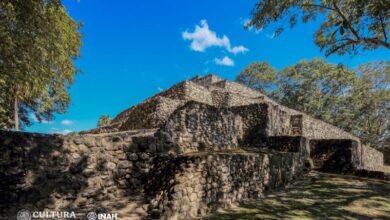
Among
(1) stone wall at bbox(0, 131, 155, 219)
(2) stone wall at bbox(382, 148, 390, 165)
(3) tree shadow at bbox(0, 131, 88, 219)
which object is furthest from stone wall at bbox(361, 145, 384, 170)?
(3) tree shadow at bbox(0, 131, 88, 219)

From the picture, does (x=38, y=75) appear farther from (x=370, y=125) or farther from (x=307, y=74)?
(x=370, y=125)

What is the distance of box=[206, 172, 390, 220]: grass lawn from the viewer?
4.71m

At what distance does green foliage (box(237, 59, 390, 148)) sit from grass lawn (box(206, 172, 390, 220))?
21.0m

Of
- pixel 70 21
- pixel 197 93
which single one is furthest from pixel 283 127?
pixel 70 21

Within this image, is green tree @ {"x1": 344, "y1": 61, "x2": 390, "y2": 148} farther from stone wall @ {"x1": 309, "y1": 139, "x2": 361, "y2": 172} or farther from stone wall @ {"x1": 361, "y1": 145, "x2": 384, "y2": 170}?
stone wall @ {"x1": 309, "y1": 139, "x2": 361, "y2": 172}

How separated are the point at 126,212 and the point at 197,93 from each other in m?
9.88

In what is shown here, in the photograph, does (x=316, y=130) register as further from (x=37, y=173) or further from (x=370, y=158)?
(x=37, y=173)

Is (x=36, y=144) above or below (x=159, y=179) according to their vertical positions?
above

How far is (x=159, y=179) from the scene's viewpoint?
16.9ft

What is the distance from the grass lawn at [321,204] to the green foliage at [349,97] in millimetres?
20951

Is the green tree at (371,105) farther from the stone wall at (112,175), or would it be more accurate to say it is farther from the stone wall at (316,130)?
the stone wall at (112,175)

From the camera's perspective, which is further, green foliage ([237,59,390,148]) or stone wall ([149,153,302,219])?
green foliage ([237,59,390,148])

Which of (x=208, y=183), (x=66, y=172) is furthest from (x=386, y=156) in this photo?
(x=66, y=172)

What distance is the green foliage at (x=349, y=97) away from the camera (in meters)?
25.8
